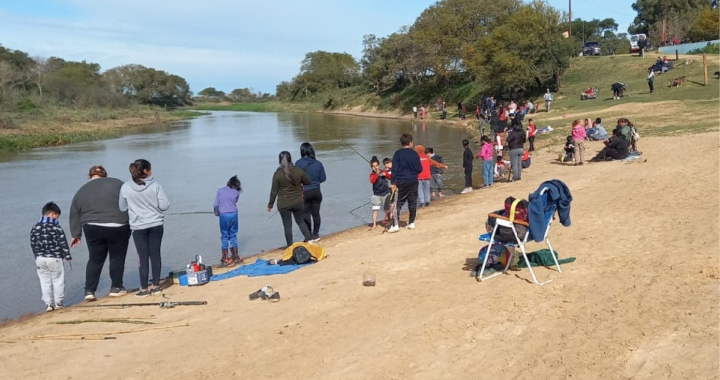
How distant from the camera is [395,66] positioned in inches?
2625

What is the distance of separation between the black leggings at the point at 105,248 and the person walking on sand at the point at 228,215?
5.38 feet

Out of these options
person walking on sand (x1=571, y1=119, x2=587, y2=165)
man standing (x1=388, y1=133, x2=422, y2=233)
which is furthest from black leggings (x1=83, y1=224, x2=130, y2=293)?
person walking on sand (x1=571, y1=119, x2=587, y2=165)

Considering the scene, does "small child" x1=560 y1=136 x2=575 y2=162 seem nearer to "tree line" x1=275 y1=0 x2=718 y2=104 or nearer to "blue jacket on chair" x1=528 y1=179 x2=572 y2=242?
"blue jacket on chair" x1=528 y1=179 x2=572 y2=242

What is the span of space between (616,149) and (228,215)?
1035 cm

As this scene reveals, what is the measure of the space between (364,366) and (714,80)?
29916 millimetres

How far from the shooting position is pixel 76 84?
81062 mm

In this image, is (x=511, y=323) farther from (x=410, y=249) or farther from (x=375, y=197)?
(x=375, y=197)

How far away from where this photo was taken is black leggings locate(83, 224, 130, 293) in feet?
22.5

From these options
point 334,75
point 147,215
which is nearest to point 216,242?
point 147,215

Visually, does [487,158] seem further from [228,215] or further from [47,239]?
[47,239]

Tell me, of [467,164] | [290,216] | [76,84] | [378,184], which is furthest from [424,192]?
[76,84]

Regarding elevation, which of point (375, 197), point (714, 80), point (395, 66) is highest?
point (395, 66)

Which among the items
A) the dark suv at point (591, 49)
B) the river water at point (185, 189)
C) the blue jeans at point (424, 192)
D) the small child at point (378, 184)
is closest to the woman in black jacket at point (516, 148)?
the river water at point (185, 189)

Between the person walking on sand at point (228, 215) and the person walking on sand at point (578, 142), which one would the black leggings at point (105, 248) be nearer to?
the person walking on sand at point (228, 215)
